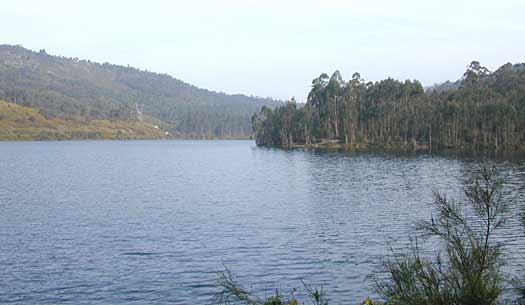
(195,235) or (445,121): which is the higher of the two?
(445,121)

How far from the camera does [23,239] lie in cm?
3981

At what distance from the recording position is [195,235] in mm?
41250

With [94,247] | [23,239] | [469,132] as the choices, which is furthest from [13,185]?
[469,132]

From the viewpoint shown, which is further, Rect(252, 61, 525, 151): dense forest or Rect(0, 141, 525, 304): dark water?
Rect(252, 61, 525, 151): dense forest

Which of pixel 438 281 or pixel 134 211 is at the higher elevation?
pixel 438 281

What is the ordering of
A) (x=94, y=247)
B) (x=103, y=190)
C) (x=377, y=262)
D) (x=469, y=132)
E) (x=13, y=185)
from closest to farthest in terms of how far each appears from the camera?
(x=377, y=262) < (x=94, y=247) < (x=103, y=190) < (x=13, y=185) < (x=469, y=132)

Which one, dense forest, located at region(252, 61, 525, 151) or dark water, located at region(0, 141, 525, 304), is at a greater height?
dense forest, located at region(252, 61, 525, 151)

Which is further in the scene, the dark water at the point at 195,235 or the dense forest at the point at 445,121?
the dense forest at the point at 445,121

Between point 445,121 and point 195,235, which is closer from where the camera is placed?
point 195,235

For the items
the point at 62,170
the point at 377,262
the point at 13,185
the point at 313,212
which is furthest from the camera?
the point at 62,170

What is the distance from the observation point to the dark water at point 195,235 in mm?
28961

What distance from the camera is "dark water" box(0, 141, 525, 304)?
2896 cm

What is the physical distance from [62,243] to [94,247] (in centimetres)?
277

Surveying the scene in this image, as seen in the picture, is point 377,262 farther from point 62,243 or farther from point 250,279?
point 62,243
